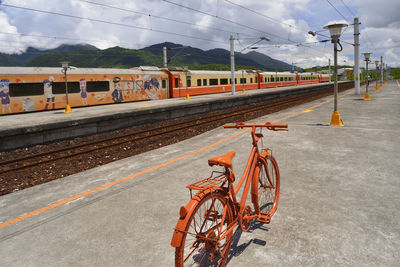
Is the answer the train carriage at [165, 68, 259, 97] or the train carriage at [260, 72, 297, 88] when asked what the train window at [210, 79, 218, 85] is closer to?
the train carriage at [165, 68, 259, 97]

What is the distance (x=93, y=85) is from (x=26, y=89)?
513 cm

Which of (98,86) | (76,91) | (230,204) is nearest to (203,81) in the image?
(98,86)

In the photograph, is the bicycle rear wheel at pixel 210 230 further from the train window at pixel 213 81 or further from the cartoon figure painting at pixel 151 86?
the train window at pixel 213 81

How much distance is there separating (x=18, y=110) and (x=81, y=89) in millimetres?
4781

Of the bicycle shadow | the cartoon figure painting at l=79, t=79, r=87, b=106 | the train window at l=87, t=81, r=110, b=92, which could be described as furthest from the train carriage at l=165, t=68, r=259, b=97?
the bicycle shadow

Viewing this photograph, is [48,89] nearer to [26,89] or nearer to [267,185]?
[26,89]

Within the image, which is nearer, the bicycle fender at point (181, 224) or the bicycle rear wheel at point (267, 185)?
the bicycle fender at point (181, 224)

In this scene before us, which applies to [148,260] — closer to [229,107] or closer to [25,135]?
[25,135]

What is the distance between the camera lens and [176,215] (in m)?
4.17

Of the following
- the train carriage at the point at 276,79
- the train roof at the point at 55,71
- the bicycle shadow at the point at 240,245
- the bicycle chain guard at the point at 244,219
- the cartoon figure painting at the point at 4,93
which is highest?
the train carriage at the point at 276,79

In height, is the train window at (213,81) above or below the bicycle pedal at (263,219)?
above

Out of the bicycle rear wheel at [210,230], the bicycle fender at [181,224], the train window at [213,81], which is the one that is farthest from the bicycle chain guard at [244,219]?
the train window at [213,81]

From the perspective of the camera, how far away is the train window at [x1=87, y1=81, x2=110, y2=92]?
23.4m

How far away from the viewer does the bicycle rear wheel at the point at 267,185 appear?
371 cm
